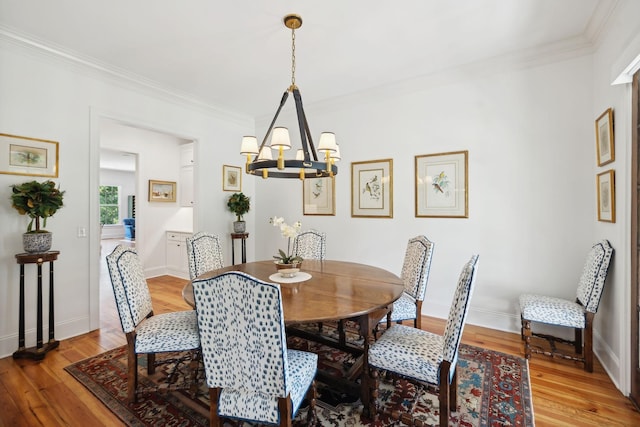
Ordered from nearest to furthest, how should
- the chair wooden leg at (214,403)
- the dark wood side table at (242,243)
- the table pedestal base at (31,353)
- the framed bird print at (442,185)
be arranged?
the chair wooden leg at (214,403) < the table pedestal base at (31,353) < the framed bird print at (442,185) < the dark wood side table at (242,243)

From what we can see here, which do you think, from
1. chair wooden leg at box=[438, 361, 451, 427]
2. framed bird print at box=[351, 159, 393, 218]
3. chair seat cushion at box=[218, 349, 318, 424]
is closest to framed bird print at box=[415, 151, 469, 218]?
framed bird print at box=[351, 159, 393, 218]

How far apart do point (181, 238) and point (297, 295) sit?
447 cm

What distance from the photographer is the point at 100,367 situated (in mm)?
2459

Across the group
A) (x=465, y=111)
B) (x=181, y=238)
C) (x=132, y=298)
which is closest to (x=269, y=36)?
(x=465, y=111)

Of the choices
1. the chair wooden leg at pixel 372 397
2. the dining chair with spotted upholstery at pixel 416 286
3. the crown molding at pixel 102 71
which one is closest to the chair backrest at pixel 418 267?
the dining chair with spotted upholstery at pixel 416 286

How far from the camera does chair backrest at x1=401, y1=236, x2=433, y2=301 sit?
8.50 feet

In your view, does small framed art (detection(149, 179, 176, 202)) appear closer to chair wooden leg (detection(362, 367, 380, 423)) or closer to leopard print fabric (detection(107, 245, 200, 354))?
leopard print fabric (detection(107, 245, 200, 354))

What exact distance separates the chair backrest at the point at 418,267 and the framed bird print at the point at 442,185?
0.88 metres

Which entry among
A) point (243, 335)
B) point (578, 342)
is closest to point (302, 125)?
point (243, 335)

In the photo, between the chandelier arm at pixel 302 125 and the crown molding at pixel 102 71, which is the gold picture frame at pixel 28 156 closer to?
the crown molding at pixel 102 71

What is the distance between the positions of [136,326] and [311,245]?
1.99m

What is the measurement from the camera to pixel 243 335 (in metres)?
1.34

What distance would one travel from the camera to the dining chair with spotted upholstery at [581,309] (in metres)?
2.31

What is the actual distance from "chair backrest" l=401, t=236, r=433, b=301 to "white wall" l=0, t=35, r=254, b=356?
3.35 m
